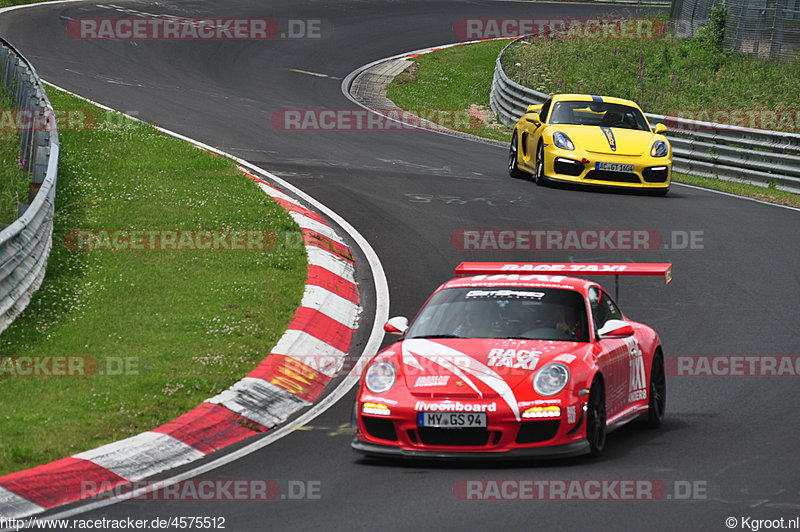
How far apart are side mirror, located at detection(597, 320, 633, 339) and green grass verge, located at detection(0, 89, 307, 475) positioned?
3113 millimetres

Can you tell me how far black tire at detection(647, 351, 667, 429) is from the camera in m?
9.27

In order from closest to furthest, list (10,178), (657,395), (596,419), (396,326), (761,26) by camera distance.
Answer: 1. (596,419)
2. (396,326)
3. (657,395)
4. (10,178)
5. (761,26)

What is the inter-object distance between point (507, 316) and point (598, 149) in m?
10.3

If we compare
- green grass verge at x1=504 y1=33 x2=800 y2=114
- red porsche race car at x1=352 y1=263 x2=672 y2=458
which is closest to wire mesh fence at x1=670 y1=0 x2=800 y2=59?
green grass verge at x1=504 y1=33 x2=800 y2=114

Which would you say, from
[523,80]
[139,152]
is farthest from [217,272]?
[523,80]

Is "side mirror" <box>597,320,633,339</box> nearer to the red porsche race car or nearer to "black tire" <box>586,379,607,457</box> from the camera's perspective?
the red porsche race car

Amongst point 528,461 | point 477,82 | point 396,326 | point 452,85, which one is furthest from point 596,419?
point 477,82

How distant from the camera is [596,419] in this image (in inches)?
322

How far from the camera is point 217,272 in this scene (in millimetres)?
13398

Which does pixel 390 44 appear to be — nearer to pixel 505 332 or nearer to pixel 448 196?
pixel 448 196

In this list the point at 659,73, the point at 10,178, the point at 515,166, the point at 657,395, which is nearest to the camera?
the point at 657,395

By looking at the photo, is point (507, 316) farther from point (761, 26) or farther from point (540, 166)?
point (761, 26)

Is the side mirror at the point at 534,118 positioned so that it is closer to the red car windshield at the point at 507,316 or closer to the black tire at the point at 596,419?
the red car windshield at the point at 507,316

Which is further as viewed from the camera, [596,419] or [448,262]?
[448,262]
